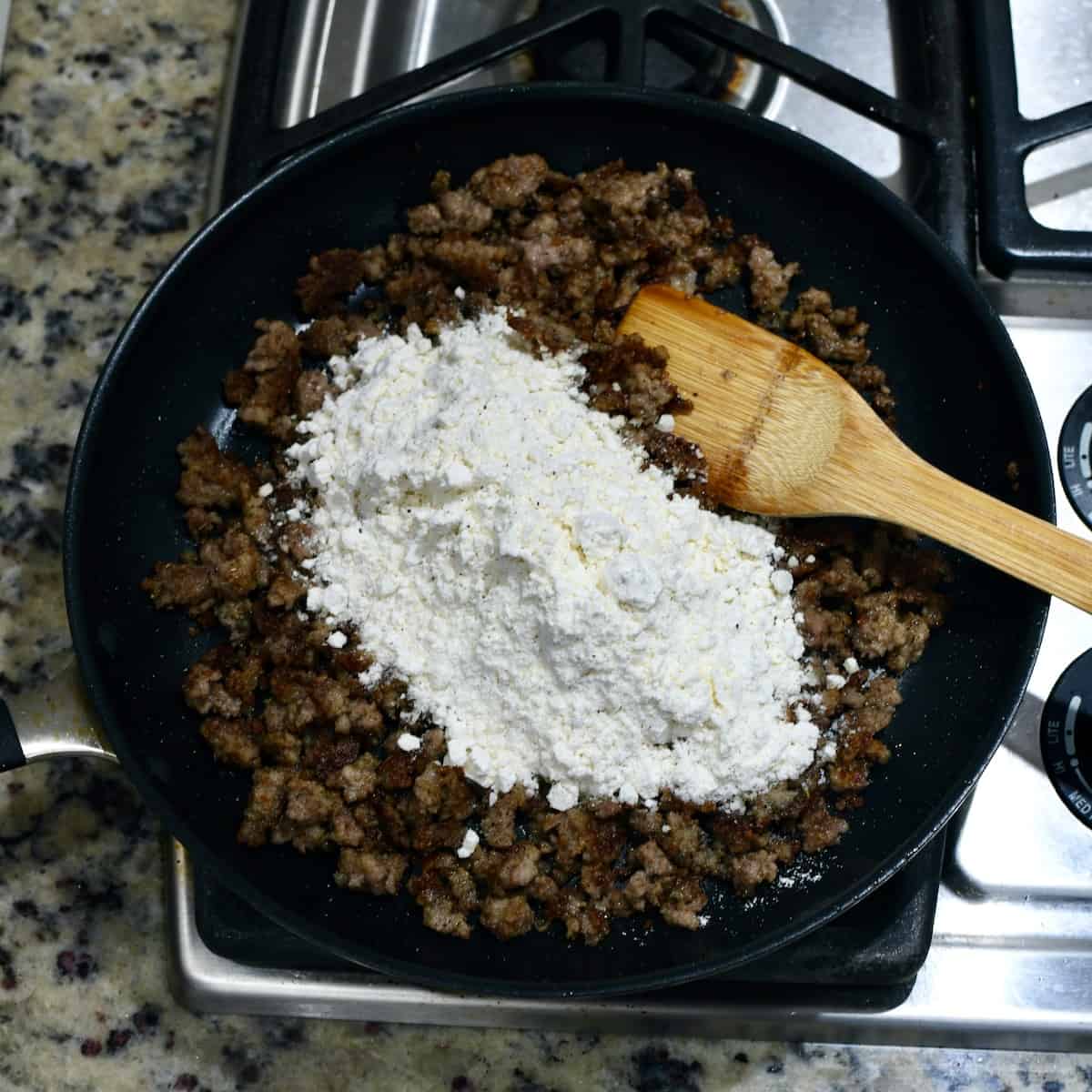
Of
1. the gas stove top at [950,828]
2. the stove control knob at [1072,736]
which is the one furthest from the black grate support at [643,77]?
the stove control knob at [1072,736]

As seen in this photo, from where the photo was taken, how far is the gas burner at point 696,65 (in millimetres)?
1250

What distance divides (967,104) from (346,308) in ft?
2.08

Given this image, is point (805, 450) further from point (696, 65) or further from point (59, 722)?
point (59, 722)

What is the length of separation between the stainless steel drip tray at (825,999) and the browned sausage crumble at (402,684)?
104mm

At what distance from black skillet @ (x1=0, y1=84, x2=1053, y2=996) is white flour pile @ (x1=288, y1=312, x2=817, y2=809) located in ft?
0.41

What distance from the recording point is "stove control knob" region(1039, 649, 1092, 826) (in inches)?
41.8

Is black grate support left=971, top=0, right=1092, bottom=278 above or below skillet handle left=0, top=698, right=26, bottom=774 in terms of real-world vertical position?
above

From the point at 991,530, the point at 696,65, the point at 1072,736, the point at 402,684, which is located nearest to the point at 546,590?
the point at 402,684

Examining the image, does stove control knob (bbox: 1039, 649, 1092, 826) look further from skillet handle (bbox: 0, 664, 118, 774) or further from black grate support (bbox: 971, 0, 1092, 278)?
skillet handle (bbox: 0, 664, 118, 774)

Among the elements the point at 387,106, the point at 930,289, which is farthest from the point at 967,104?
the point at 387,106

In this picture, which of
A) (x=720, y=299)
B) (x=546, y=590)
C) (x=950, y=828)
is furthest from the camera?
(x=720, y=299)

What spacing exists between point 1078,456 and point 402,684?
660 mm

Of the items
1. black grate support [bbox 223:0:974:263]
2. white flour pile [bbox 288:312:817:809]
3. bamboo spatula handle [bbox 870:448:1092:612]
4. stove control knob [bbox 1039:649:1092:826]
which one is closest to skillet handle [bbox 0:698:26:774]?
white flour pile [bbox 288:312:817:809]

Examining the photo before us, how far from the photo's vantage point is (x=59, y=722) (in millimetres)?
998
